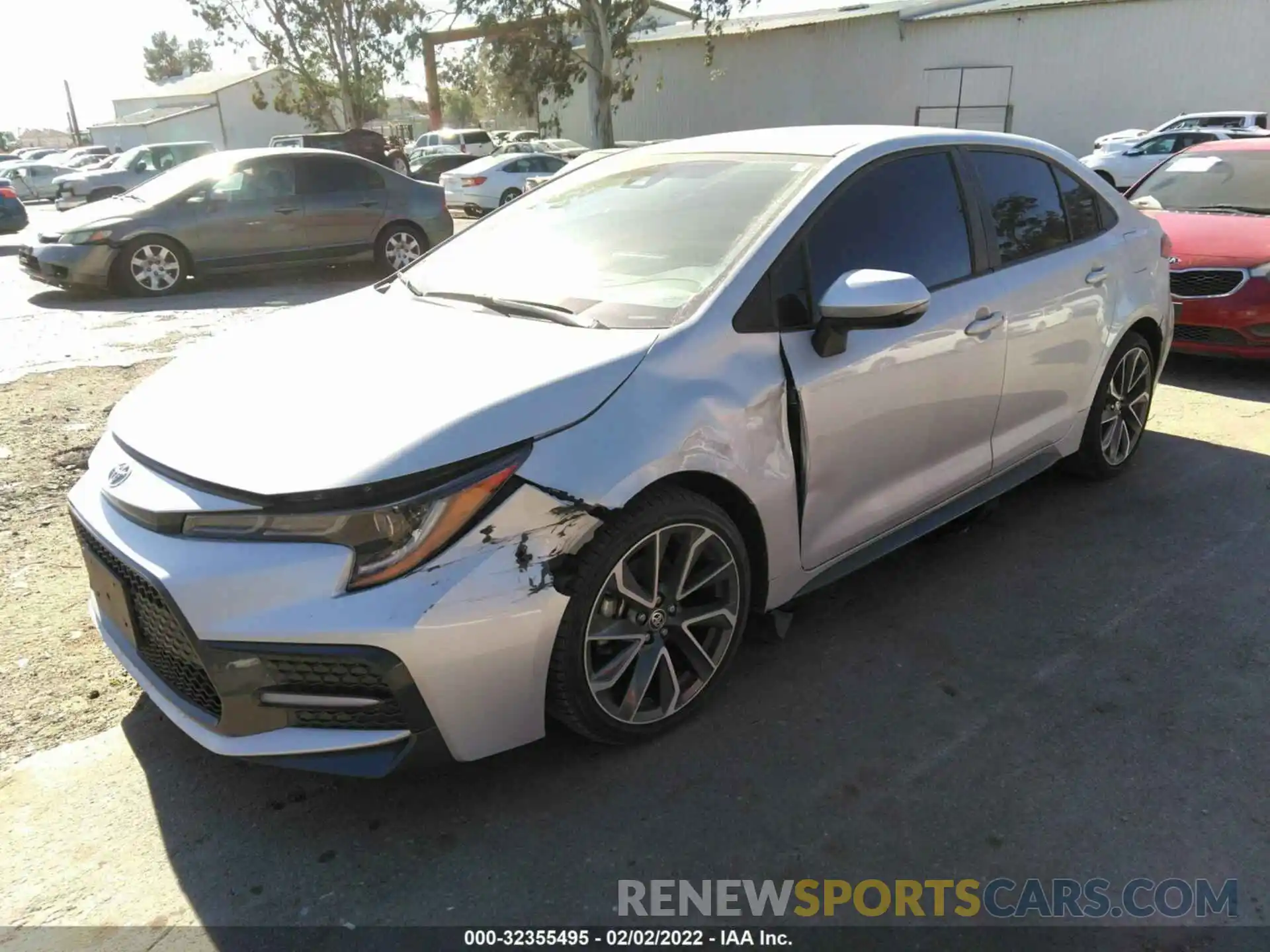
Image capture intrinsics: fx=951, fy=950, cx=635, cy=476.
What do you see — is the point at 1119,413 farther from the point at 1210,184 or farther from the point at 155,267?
the point at 155,267

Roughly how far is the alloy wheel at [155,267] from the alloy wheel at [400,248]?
7.68ft

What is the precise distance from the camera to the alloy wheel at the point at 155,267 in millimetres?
9781

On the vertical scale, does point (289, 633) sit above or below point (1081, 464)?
above

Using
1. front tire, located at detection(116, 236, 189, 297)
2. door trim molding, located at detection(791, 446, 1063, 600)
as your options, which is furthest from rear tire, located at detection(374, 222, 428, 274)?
door trim molding, located at detection(791, 446, 1063, 600)

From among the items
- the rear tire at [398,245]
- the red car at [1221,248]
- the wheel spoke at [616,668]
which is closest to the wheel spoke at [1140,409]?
the red car at [1221,248]

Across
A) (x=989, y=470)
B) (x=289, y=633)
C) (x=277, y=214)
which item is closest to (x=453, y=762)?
(x=289, y=633)

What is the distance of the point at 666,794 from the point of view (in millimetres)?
2578

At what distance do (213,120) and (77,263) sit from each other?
54.8 meters

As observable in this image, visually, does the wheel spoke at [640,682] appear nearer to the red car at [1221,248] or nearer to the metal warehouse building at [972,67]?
the red car at [1221,248]

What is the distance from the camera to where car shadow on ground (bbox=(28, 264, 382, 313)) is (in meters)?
9.43

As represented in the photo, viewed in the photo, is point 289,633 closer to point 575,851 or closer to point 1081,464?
point 575,851

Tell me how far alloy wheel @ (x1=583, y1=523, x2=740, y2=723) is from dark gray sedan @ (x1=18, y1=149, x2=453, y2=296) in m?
9.10

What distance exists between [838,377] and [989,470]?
3.83 feet

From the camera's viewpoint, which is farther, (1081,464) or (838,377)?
(1081,464)
